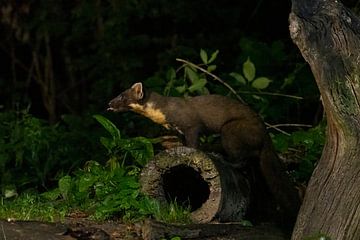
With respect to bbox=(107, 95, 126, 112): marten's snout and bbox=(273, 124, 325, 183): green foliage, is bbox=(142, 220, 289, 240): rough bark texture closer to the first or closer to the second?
bbox=(273, 124, 325, 183): green foliage

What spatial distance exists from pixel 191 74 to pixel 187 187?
99.7 inches

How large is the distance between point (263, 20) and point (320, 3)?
636 centimetres

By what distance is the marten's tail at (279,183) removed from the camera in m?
6.97

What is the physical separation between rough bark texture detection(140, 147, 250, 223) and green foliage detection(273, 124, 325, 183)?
0.93 m

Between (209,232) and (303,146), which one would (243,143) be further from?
(209,232)

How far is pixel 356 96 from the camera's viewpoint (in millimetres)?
5734

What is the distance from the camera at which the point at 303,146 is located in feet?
27.1

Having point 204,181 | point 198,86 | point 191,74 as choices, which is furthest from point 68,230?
point 191,74

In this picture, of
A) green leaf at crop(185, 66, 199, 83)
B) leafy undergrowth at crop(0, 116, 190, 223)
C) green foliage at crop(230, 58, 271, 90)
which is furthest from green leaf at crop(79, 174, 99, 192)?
green foliage at crop(230, 58, 271, 90)

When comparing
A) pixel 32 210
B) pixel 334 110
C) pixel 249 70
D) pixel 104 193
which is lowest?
pixel 32 210

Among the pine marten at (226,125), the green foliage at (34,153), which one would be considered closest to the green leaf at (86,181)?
the pine marten at (226,125)

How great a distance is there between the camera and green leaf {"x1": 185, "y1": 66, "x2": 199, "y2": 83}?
9.48m

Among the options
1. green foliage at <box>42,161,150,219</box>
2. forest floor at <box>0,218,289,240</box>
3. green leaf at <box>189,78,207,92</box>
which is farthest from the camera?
green leaf at <box>189,78,207,92</box>

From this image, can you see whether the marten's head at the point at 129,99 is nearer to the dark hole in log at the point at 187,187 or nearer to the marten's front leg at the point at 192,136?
the marten's front leg at the point at 192,136
